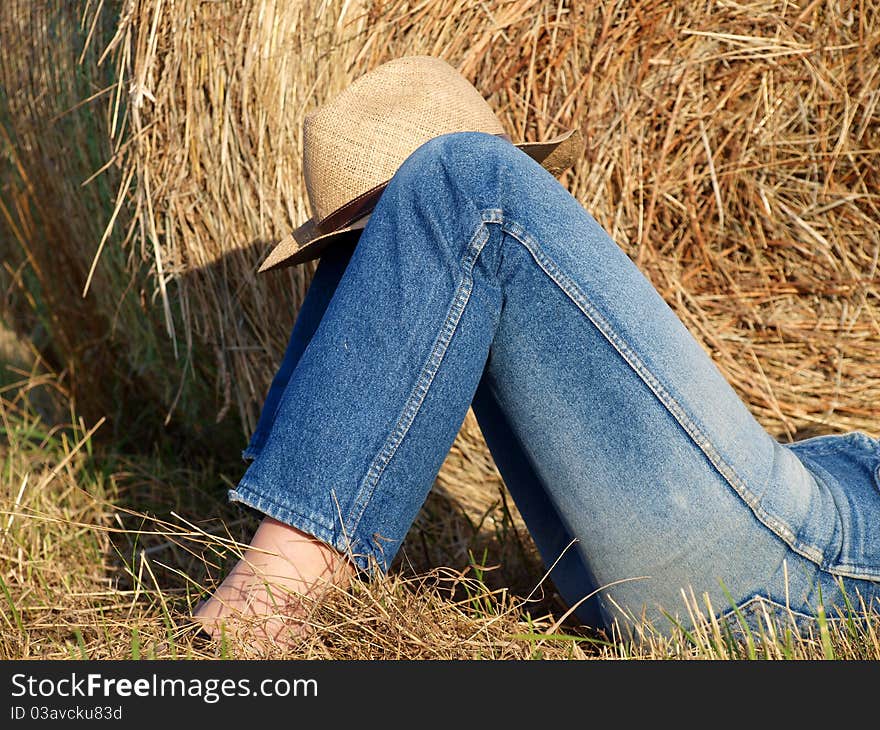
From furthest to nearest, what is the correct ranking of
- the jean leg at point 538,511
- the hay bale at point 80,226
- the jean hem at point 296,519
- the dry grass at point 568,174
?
1. the hay bale at point 80,226
2. the dry grass at point 568,174
3. the jean leg at point 538,511
4. the jean hem at point 296,519

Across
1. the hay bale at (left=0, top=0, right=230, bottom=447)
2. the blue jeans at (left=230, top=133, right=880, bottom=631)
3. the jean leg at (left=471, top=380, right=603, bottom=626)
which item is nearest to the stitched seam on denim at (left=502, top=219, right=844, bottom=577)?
the blue jeans at (left=230, top=133, right=880, bottom=631)

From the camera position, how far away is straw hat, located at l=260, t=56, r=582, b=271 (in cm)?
109

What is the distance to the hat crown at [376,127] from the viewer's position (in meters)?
1.09

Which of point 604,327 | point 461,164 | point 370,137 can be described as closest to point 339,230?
point 370,137

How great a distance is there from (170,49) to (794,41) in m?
0.90

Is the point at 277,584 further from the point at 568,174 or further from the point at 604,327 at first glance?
the point at 568,174

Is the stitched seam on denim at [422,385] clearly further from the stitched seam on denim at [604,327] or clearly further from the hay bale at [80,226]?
the hay bale at [80,226]

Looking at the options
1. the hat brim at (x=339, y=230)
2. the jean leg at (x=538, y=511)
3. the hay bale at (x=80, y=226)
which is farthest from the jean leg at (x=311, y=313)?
the hay bale at (x=80, y=226)

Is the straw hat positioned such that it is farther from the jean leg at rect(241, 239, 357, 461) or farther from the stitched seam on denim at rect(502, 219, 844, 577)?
the stitched seam on denim at rect(502, 219, 844, 577)

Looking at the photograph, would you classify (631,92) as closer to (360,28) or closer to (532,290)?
(360,28)

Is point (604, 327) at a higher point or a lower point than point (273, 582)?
higher

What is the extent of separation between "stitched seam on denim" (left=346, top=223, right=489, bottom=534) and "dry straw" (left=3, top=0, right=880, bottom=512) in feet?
2.28

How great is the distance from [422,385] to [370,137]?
0.35 m

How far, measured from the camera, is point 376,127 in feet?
3.59
